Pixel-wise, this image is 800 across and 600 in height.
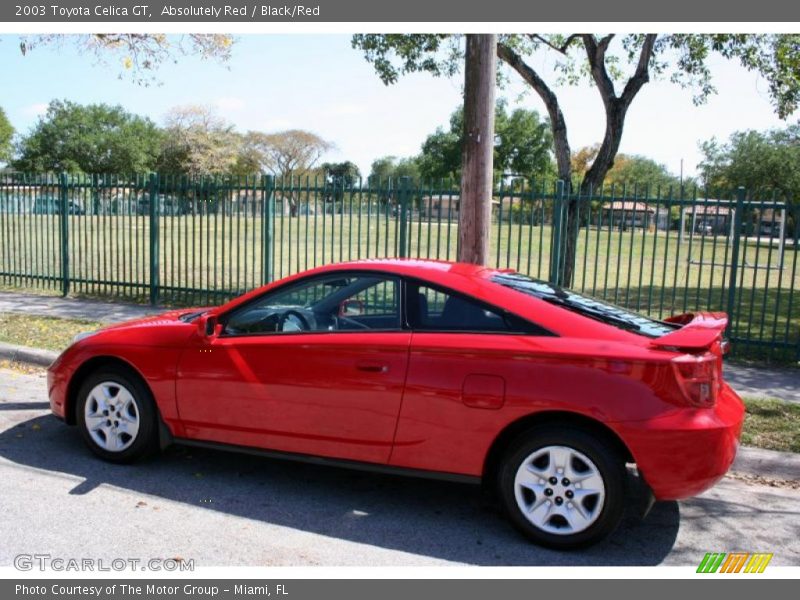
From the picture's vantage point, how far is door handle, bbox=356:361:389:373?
4.33 meters

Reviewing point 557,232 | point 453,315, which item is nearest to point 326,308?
point 453,315

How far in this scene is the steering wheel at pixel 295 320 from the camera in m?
4.76

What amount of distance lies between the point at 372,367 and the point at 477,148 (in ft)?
9.64

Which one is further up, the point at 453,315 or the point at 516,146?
the point at 516,146

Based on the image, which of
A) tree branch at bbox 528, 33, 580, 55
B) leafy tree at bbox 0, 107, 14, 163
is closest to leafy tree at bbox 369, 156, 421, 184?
leafy tree at bbox 0, 107, 14, 163

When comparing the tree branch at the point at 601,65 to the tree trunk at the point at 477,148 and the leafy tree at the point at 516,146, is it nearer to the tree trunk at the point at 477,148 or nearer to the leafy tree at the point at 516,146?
the tree trunk at the point at 477,148

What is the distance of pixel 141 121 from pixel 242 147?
12941 mm

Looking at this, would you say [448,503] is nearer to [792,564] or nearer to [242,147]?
[792,564]

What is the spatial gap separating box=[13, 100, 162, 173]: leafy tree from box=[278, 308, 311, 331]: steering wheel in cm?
6634

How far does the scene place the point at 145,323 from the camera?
5289 mm

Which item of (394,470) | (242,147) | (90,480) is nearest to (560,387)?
(394,470)

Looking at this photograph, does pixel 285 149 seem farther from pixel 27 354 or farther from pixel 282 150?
pixel 27 354

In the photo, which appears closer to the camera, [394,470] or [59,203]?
[394,470]

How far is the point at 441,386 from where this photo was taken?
4184 millimetres
